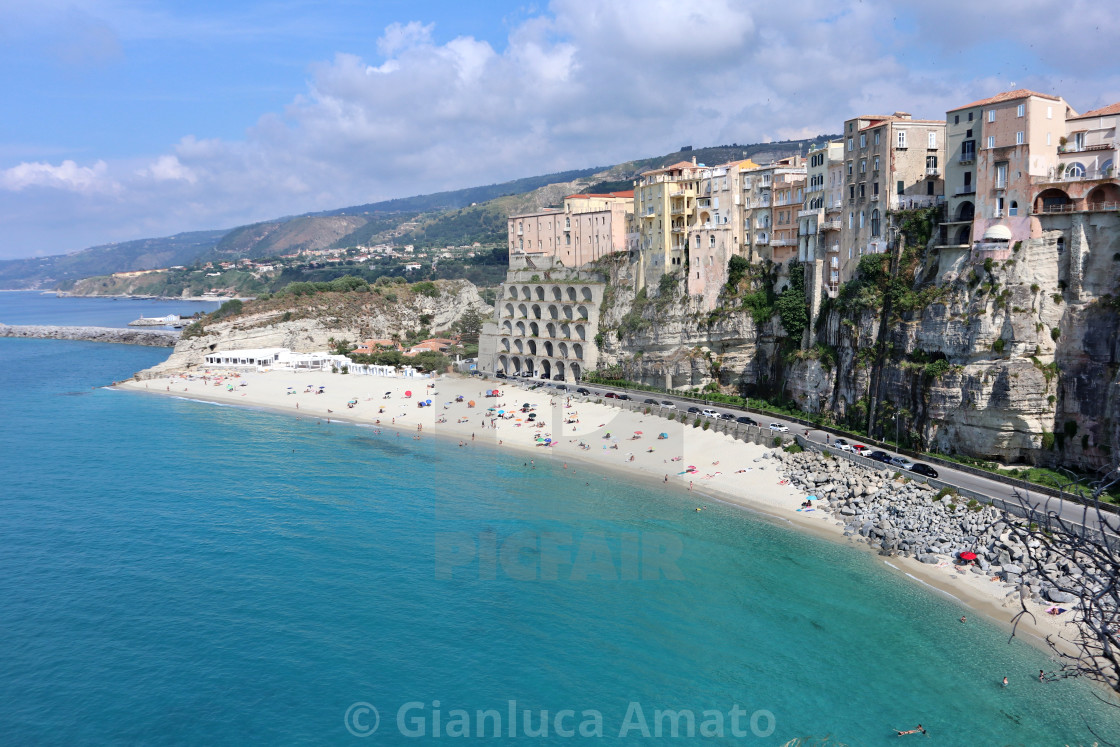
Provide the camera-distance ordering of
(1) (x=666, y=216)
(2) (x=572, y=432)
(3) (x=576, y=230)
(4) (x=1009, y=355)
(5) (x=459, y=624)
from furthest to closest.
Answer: (3) (x=576, y=230)
(1) (x=666, y=216)
(2) (x=572, y=432)
(4) (x=1009, y=355)
(5) (x=459, y=624)

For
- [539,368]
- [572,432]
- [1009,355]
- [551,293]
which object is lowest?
[572,432]

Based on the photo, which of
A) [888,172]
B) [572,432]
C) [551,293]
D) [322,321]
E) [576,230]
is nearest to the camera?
[888,172]

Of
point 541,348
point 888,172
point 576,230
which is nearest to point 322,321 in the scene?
point 541,348

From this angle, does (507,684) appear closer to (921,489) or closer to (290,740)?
(290,740)

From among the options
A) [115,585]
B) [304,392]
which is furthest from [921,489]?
[304,392]

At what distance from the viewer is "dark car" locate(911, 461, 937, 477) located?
35719 millimetres

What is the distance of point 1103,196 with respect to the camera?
3572cm

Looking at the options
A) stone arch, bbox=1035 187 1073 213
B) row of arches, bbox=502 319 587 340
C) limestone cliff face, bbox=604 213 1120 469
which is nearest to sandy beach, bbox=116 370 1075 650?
row of arches, bbox=502 319 587 340

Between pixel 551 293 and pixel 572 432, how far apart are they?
19.0 meters

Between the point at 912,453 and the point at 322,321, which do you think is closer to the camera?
the point at 912,453

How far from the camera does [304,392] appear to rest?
67375mm

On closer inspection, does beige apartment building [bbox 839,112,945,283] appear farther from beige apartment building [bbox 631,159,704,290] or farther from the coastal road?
beige apartment building [bbox 631,159,704,290]

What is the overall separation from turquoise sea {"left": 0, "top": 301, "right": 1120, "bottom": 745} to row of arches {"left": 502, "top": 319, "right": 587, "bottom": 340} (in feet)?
74.4

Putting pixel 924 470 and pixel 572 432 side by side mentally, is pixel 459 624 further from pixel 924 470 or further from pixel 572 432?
pixel 572 432
